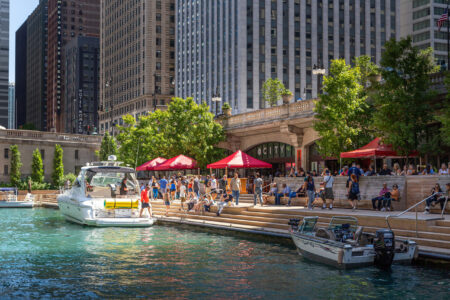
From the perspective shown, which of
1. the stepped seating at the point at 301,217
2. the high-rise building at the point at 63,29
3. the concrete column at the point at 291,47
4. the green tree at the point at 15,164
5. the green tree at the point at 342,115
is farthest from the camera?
the high-rise building at the point at 63,29

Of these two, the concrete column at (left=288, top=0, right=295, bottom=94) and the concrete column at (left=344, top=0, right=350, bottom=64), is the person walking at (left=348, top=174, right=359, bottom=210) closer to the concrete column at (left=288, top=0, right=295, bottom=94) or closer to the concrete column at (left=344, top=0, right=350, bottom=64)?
the concrete column at (left=288, top=0, right=295, bottom=94)

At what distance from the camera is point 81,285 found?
47.1ft

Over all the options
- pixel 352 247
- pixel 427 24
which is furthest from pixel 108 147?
pixel 427 24

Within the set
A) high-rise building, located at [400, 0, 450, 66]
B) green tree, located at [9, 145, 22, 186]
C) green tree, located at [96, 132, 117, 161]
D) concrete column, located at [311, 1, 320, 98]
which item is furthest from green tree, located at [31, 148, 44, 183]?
high-rise building, located at [400, 0, 450, 66]

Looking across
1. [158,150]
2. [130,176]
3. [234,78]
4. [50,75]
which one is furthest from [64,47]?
[130,176]

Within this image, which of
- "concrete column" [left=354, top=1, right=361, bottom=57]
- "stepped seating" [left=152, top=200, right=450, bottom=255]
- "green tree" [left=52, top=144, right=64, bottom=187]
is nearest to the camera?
"stepped seating" [left=152, top=200, right=450, bottom=255]

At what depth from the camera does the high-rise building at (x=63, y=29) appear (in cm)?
18375

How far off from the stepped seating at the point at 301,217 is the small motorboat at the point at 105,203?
2744 mm

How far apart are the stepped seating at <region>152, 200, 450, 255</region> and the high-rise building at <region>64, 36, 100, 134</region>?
454 ft

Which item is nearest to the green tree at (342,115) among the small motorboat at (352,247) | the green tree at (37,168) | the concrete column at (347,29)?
the small motorboat at (352,247)

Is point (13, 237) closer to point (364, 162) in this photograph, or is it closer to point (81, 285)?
point (81, 285)

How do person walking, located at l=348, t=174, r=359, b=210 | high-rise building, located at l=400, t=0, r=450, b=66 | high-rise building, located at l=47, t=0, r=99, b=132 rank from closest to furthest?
person walking, located at l=348, t=174, r=359, b=210
high-rise building, located at l=400, t=0, r=450, b=66
high-rise building, located at l=47, t=0, r=99, b=132

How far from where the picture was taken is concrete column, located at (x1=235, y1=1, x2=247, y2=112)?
95750mm

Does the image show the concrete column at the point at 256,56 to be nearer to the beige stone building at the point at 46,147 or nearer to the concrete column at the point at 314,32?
the concrete column at the point at 314,32
